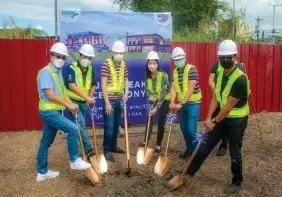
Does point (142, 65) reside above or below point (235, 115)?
above

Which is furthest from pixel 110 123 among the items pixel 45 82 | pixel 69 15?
pixel 69 15

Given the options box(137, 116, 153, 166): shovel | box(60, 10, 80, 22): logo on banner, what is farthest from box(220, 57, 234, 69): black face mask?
box(60, 10, 80, 22): logo on banner

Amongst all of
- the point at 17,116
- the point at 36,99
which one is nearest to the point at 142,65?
the point at 36,99

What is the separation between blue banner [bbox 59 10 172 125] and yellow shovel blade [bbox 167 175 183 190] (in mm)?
3162

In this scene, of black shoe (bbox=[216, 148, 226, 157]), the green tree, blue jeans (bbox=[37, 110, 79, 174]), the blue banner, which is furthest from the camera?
the green tree

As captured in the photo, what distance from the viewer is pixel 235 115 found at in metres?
4.44

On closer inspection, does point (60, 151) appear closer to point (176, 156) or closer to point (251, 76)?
point (176, 156)

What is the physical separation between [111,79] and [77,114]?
36.2 inches

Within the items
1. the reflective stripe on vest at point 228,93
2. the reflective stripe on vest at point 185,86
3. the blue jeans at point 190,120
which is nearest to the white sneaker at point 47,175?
the blue jeans at point 190,120

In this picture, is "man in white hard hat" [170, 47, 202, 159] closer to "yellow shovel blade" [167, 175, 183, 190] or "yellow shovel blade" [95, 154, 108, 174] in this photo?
"yellow shovel blade" [167, 175, 183, 190]

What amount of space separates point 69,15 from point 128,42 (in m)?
1.31

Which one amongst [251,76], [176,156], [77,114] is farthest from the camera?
[251,76]

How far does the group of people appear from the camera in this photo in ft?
14.6

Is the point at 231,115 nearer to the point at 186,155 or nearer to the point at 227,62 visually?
the point at 227,62
